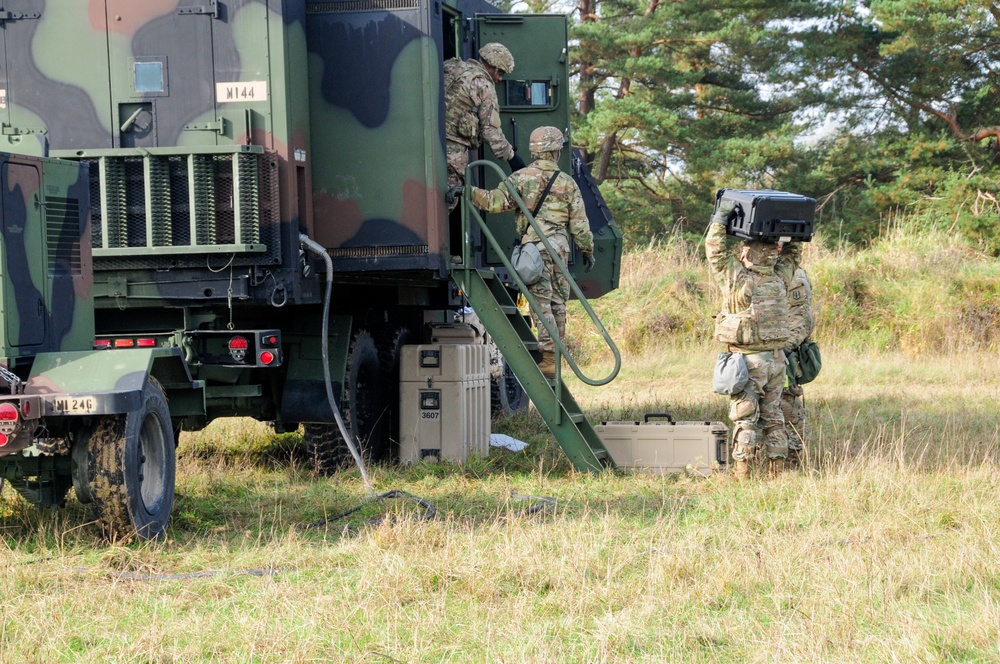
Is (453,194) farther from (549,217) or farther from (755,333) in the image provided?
(755,333)

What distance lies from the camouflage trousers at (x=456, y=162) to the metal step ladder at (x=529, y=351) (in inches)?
19.1

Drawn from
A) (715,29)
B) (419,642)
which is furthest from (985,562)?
(715,29)

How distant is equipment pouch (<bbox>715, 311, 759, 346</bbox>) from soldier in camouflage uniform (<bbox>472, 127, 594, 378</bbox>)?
1.30 meters

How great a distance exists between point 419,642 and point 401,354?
15.2ft

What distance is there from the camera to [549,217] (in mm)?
8961

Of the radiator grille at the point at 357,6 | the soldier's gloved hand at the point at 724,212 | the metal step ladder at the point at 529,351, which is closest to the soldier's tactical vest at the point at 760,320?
the soldier's gloved hand at the point at 724,212

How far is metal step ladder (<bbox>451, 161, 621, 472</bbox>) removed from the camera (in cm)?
805

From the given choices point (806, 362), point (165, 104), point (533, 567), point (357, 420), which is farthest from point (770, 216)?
point (165, 104)

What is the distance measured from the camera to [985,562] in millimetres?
5484

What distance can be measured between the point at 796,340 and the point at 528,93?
3235 millimetres

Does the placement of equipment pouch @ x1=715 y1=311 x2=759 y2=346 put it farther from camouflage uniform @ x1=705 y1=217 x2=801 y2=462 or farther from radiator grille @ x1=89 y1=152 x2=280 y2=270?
radiator grille @ x1=89 y1=152 x2=280 y2=270

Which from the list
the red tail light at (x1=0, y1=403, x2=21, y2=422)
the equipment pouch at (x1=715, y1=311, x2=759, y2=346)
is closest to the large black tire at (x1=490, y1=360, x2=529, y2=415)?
the equipment pouch at (x1=715, y1=311, x2=759, y2=346)

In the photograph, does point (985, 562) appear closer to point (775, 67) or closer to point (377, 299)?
point (377, 299)

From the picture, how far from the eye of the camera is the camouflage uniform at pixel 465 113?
8797 millimetres
